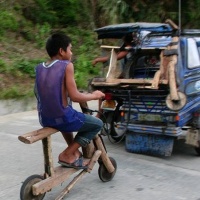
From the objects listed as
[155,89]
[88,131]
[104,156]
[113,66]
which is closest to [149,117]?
[155,89]

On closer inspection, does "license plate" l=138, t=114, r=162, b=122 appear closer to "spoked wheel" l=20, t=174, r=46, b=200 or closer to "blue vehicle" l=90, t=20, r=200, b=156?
"blue vehicle" l=90, t=20, r=200, b=156

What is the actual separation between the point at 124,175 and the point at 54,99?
1849 mm

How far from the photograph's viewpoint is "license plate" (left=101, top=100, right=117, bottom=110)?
7.06 metres

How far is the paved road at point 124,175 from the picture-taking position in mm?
5059

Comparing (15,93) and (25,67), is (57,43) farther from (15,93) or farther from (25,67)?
(25,67)

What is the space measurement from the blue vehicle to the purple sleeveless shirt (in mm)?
1883

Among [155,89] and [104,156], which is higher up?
[155,89]

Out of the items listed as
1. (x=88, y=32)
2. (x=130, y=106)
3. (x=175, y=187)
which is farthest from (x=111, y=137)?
(x=88, y=32)

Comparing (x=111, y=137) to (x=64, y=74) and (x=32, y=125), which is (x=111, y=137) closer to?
(x=32, y=125)

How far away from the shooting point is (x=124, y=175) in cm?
577

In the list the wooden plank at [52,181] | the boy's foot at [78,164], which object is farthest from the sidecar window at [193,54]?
the wooden plank at [52,181]

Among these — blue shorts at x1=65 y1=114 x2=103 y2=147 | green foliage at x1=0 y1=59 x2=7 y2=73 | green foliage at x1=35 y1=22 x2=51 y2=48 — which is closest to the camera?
blue shorts at x1=65 y1=114 x2=103 y2=147

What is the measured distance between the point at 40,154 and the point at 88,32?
8573 mm

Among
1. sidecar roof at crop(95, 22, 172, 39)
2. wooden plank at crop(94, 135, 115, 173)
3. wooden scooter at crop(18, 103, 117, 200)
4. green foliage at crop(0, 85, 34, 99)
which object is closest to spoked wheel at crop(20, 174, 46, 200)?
wooden scooter at crop(18, 103, 117, 200)
